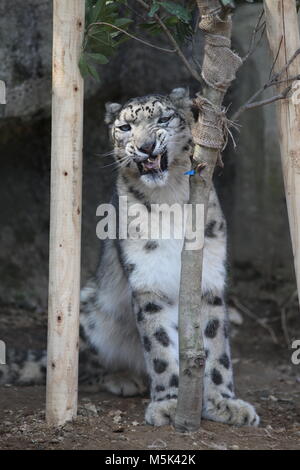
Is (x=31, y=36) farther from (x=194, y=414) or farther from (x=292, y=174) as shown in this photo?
(x=194, y=414)

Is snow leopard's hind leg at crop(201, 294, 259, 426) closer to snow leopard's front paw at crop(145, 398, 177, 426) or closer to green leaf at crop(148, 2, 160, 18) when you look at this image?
snow leopard's front paw at crop(145, 398, 177, 426)

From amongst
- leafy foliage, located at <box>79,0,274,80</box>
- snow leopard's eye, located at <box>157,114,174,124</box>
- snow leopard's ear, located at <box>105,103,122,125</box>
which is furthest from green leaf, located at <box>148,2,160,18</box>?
snow leopard's ear, located at <box>105,103,122,125</box>

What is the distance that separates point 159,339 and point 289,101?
1.54 metres

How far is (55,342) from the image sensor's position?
401cm

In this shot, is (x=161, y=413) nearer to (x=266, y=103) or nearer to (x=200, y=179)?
(x=200, y=179)

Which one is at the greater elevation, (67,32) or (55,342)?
(67,32)

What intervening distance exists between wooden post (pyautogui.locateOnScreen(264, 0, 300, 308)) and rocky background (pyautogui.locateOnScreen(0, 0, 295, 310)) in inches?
86.8

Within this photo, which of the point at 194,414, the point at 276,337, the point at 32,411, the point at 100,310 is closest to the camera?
the point at 194,414

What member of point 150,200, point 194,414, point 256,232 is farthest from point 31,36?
point 194,414

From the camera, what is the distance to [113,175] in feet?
20.6

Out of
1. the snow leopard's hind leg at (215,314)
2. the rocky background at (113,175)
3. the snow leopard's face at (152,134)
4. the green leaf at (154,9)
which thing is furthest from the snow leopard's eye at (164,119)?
the rocky background at (113,175)

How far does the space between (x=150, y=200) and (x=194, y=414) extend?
1.37 m

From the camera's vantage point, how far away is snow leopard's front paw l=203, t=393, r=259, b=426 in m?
4.33
